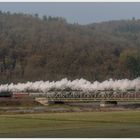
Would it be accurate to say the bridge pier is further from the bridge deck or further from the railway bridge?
the bridge deck

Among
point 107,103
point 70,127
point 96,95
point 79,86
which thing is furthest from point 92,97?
point 70,127

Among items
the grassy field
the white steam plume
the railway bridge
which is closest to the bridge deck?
the railway bridge

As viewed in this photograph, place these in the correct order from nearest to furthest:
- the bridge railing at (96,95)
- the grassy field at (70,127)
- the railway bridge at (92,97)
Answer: the grassy field at (70,127)
the railway bridge at (92,97)
the bridge railing at (96,95)

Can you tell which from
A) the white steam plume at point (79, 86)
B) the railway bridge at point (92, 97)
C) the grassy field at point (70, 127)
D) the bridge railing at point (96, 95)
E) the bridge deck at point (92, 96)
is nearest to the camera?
the grassy field at point (70, 127)

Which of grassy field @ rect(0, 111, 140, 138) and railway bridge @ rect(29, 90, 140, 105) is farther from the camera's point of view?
railway bridge @ rect(29, 90, 140, 105)

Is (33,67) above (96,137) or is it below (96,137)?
above

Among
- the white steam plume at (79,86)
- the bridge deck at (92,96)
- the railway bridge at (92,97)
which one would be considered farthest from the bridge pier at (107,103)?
the white steam plume at (79,86)

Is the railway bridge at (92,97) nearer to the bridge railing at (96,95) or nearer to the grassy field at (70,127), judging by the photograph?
the bridge railing at (96,95)

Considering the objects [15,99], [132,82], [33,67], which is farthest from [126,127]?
[33,67]

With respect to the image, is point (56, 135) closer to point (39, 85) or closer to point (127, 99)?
point (127, 99)

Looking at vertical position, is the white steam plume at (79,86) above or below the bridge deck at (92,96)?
above

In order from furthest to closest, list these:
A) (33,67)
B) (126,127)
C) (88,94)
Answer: (33,67) < (88,94) < (126,127)
